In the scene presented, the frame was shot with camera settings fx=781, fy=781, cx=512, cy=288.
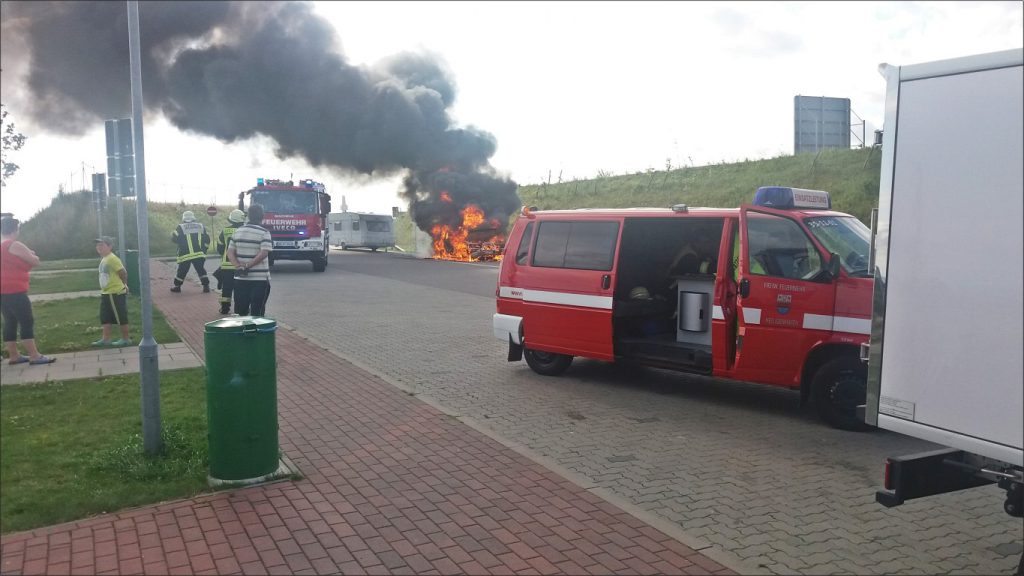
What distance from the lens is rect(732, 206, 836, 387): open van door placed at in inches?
265

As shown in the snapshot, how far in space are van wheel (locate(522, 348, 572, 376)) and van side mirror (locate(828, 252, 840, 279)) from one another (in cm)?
327

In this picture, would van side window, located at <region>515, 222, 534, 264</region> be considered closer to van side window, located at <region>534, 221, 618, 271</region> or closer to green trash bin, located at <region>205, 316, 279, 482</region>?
van side window, located at <region>534, 221, 618, 271</region>

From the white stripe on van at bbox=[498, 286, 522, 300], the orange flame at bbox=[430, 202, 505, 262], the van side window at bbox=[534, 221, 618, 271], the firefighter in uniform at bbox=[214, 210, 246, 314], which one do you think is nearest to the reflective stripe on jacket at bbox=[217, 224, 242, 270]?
the firefighter in uniform at bbox=[214, 210, 246, 314]

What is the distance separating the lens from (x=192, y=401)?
732 centimetres

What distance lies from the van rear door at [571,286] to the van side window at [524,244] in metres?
0.10

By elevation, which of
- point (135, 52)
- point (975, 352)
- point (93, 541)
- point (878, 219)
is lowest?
point (93, 541)

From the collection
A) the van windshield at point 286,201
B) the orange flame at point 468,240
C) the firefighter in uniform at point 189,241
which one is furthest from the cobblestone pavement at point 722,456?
the orange flame at point 468,240

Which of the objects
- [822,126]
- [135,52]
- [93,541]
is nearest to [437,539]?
[93,541]

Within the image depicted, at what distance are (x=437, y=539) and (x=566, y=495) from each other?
1055 millimetres

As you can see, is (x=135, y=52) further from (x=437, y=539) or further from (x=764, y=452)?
(x=764, y=452)

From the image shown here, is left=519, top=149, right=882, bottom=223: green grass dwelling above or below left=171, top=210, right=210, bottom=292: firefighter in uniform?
above

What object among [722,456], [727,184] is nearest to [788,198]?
[722,456]

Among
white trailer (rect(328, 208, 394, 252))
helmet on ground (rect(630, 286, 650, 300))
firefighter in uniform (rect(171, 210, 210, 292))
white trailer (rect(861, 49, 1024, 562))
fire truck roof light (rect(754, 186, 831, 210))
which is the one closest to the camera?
white trailer (rect(861, 49, 1024, 562))

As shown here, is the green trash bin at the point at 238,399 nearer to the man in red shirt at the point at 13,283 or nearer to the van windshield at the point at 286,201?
the man in red shirt at the point at 13,283
